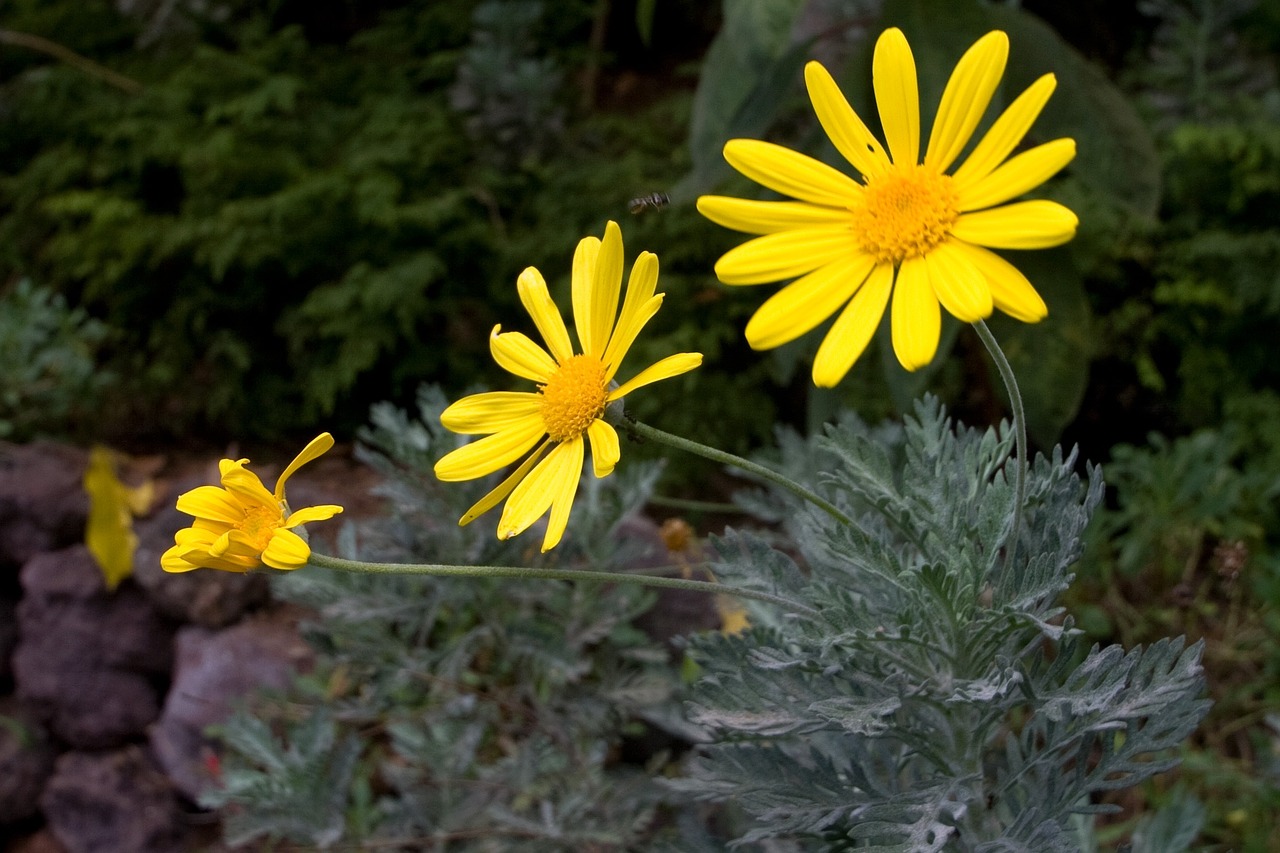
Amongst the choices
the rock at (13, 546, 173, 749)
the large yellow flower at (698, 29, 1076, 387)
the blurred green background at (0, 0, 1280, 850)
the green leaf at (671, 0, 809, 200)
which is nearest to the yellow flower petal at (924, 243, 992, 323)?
the large yellow flower at (698, 29, 1076, 387)

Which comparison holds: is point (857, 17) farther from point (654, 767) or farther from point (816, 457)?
point (654, 767)

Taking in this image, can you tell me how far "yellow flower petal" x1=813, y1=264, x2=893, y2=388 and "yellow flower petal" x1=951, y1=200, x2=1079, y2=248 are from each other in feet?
0.24

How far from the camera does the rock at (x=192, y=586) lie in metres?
2.70

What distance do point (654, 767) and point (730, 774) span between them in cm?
66

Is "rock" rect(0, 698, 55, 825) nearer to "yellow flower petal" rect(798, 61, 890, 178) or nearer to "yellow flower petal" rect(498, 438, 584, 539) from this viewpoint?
"yellow flower petal" rect(498, 438, 584, 539)

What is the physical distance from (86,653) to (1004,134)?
2.62 m

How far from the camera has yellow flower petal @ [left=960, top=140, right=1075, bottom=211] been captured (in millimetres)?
850

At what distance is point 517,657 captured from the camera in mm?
1986

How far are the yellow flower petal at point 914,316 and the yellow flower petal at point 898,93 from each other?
0.13 m

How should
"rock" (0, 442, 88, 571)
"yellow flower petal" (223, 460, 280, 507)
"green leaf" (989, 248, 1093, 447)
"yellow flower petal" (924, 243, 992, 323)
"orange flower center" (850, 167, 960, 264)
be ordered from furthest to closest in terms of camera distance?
1. "rock" (0, 442, 88, 571)
2. "green leaf" (989, 248, 1093, 447)
3. "yellow flower petal" (223, 460, 280, 507)
4. "orange flower center" (850, 167, 960, 264)
5. "yellow flower petal" (924, 243, 992, 323)

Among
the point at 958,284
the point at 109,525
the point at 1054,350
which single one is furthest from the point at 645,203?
the point at 109,525

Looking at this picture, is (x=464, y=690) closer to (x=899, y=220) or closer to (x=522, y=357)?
(x=522, y=357)

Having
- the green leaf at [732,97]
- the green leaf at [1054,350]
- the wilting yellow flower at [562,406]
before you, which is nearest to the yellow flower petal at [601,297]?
the wilting yellow flower at [562,406]

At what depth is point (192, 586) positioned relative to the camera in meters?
2.72
